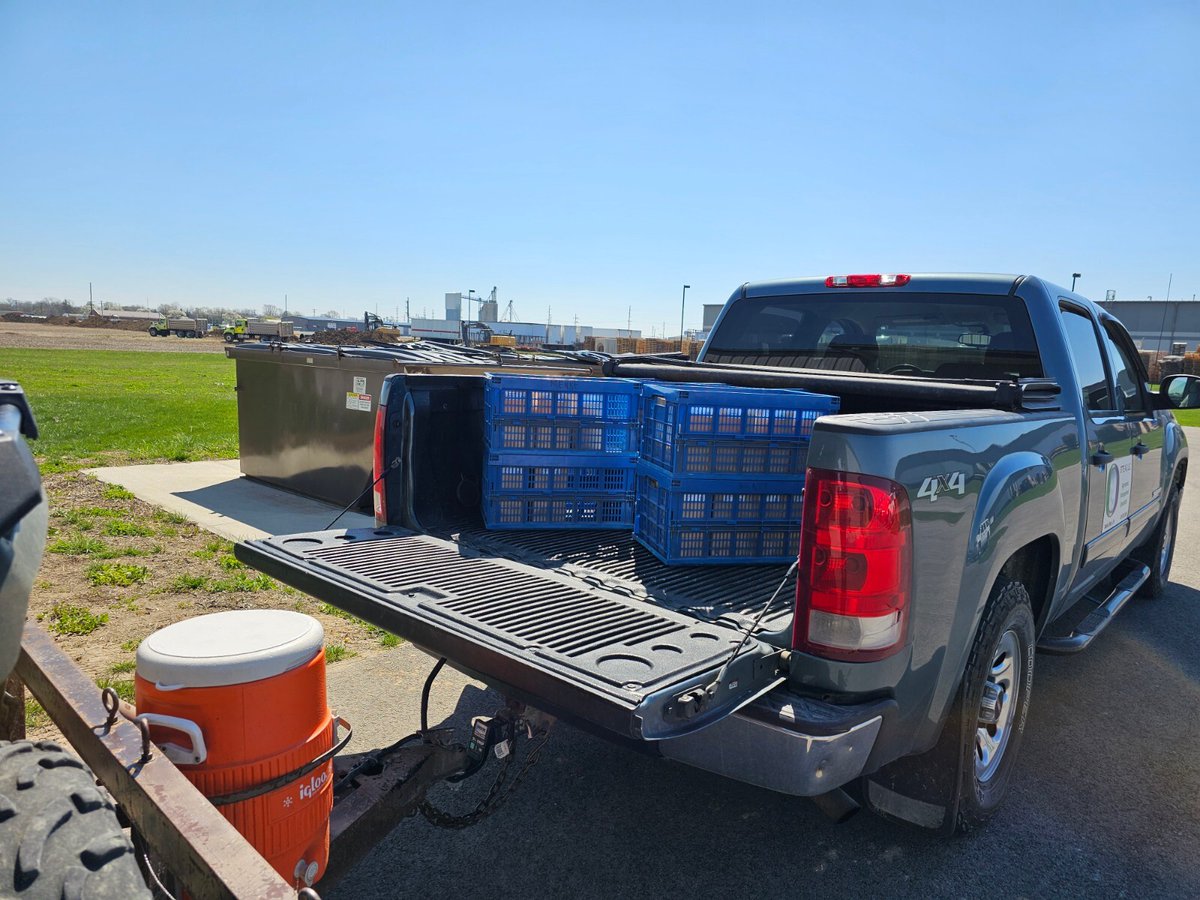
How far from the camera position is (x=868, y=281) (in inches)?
184

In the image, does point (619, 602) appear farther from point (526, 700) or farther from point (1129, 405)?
point (1129, 405)

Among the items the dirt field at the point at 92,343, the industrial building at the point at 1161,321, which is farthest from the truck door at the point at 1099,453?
the industrial building at the point at 1161,321

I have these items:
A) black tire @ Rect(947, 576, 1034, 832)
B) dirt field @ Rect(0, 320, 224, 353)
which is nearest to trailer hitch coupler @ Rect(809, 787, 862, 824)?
black tire @ Rect(947, 576, 1034, 832)

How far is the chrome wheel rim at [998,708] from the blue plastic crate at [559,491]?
1705 mm

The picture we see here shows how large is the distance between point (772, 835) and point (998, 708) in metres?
1.02

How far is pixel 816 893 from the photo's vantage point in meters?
2.86

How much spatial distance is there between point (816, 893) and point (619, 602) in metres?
1.21

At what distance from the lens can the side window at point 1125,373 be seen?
482 cm

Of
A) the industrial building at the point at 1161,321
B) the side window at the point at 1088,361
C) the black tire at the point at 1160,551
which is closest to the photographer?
the side window at the point at 1088,361

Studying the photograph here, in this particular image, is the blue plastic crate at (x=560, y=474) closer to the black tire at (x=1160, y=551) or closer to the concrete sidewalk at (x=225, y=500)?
the concrete sidewalk at (x=225, y=500)

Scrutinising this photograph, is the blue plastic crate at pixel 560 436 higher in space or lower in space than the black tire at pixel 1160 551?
higher

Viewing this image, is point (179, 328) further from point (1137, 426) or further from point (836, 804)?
point (836, 804)

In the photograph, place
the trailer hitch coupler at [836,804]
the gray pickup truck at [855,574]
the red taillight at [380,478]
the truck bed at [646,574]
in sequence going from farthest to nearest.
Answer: the red taillight at [380,478] → the truck bed at [646,574] → the trailer hitch coupler at [836,804] → the gray pickup truck at [855,574]

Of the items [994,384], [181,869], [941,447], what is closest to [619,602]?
[941,447]
